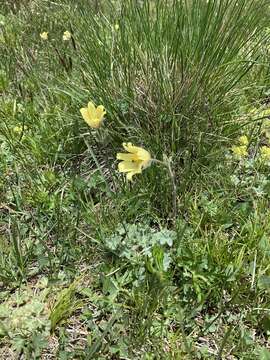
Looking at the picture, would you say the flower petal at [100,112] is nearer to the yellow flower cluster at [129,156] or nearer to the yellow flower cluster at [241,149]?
the yellow flower cluster at [129,156]

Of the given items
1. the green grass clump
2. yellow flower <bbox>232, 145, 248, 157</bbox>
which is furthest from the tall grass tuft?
yellow flower <bbox>232, 145, 248, 157</bbox>

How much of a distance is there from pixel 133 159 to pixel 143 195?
31 cm

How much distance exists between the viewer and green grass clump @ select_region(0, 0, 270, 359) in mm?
1320

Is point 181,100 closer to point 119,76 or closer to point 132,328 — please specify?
point 119,76

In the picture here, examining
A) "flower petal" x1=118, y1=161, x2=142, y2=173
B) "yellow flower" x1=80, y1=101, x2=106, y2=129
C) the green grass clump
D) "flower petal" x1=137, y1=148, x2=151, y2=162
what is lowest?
the green grass clump

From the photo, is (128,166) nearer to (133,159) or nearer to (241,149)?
(133,159)

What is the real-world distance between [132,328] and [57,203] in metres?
0.50

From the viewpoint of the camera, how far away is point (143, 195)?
1.59 m

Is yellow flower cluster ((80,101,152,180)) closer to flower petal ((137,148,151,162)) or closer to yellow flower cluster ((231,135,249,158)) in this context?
flower petal ((137,148,151,162))

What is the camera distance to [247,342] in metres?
1.26

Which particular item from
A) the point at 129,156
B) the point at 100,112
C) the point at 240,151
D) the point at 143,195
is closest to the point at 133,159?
the point at 129,156

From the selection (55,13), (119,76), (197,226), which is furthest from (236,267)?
(55,13)

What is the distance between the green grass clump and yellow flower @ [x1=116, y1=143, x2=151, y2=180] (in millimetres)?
75

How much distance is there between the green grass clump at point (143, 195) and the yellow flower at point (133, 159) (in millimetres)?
75
